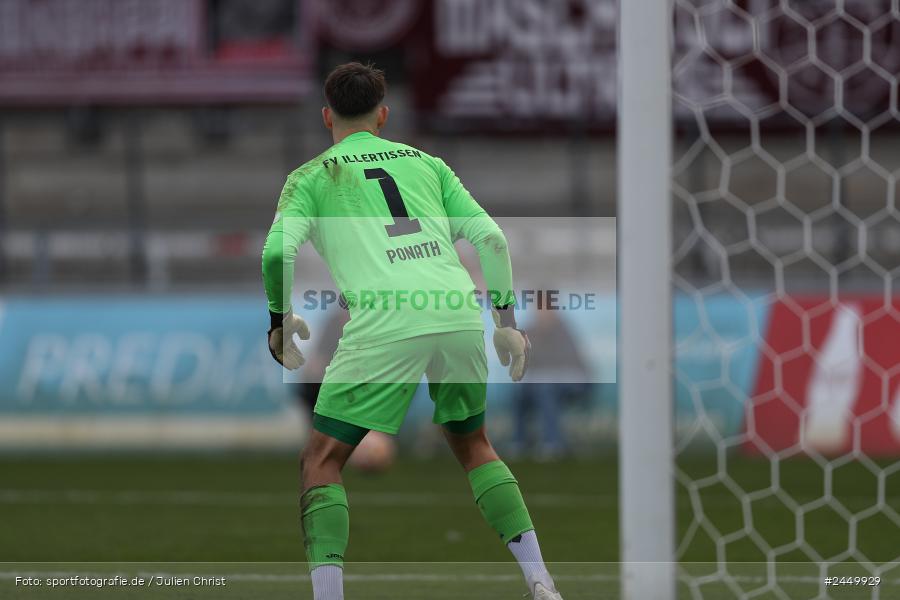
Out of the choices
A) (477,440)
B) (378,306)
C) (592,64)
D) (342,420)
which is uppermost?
(592,64)

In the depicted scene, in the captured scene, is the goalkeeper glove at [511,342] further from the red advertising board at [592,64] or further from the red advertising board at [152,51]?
the red advertising board at [152,51]

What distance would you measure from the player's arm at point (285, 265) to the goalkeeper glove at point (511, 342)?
634 mm

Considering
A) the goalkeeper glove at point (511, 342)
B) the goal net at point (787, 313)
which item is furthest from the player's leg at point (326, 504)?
the goal net at point (787, 313)

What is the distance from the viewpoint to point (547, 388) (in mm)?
11984

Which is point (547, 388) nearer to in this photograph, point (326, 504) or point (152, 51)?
point (152, 51)

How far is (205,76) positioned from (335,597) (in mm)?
12689

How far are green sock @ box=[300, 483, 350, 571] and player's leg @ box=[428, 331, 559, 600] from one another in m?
0.44

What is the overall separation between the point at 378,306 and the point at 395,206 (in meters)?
0.34

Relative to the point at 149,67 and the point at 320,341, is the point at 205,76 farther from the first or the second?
the point at 320,341

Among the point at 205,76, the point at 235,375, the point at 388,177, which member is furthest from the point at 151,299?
the point at 388,177

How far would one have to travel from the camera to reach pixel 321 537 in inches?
180

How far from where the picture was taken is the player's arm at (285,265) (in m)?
4.52

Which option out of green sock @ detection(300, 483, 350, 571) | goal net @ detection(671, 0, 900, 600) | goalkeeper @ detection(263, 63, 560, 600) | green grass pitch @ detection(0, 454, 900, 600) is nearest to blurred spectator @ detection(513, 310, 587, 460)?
green grass pitch @ detection(0, 454, 900, 600)

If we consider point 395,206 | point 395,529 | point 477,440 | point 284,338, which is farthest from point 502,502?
A: point 395,529
